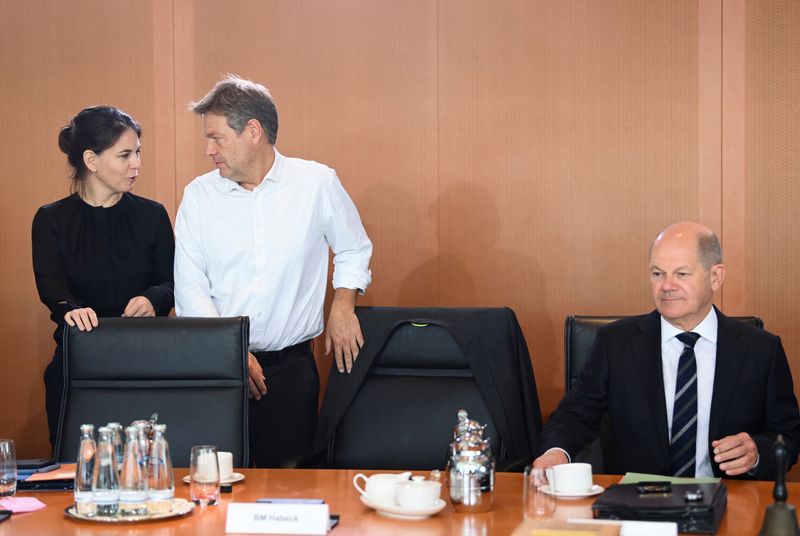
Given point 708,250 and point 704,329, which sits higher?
point 708,250

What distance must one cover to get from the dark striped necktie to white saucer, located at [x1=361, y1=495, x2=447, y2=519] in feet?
3.12

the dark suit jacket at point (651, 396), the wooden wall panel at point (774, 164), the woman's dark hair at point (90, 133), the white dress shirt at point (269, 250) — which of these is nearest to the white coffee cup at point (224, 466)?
the dark suit jacket at point (651, 396)

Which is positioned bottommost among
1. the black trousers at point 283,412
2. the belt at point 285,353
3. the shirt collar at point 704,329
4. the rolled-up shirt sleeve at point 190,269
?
the black trousers at point 283,412

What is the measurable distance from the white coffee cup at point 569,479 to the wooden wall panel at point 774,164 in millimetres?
2589

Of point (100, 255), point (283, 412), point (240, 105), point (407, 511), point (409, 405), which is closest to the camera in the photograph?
point (407, 511)

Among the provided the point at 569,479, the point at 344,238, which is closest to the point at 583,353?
the point at 569,479

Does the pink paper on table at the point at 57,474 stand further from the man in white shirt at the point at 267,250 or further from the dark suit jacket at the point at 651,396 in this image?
the dark suit jacket at the point at 651,396

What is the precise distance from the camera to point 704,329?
2922mm

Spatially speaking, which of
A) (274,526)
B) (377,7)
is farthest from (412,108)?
(274,526)

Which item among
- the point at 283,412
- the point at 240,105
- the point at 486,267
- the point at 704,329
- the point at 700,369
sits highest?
the point at 240,105

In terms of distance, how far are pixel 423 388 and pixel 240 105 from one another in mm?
1198

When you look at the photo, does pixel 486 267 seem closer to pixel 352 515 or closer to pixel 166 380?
pixel 166 380

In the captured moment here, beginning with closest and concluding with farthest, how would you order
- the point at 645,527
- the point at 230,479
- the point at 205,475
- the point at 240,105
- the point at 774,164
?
the point at 645,527 → the point at 205,475 → the point at 230,479 → the point at 240,105 → the point at 774,164

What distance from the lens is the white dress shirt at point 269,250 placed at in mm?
3588
